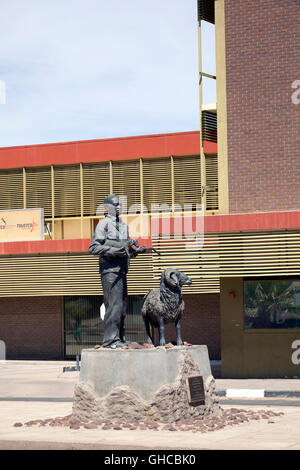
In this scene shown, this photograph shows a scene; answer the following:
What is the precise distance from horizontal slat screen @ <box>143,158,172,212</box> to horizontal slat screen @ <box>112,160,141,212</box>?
0.34 meters

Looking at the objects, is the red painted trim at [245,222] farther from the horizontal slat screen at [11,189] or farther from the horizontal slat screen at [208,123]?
the horizontal slat screen at [11,189]

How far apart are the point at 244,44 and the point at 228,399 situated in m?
10.4

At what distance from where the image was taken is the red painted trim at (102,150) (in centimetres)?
3822

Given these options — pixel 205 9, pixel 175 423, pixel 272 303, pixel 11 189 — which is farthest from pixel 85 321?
pixel 175 423

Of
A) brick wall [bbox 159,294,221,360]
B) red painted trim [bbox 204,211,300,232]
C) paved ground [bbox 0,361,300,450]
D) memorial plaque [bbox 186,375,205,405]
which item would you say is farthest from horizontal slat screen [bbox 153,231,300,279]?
brick wall [bbox 159,294,221,360]

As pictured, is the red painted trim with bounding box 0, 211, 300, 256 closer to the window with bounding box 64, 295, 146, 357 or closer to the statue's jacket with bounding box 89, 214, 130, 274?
the statue's jacket with bounding box 89, 214, 130, 274

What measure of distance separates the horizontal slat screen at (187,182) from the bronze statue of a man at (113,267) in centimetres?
2182

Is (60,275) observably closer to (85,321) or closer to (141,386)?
(85,321)

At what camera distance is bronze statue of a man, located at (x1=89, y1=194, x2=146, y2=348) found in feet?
53.9

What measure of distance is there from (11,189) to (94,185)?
3836mm

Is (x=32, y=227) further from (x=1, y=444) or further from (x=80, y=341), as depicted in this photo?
(x=1, y=444)

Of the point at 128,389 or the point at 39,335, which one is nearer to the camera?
the point at 128,389

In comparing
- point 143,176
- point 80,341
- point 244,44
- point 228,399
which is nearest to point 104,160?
point 143,176

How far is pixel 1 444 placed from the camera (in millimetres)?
13430
